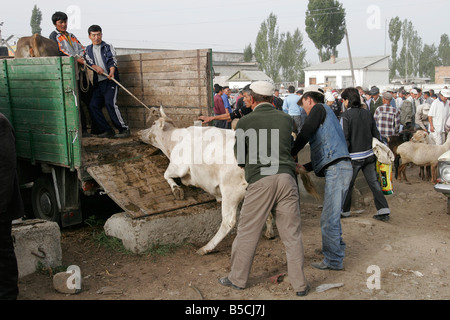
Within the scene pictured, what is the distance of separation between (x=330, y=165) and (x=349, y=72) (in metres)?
45.4

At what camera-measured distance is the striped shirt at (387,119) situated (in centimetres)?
1033

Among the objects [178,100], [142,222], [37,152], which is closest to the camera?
[142,222]

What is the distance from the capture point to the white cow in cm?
539

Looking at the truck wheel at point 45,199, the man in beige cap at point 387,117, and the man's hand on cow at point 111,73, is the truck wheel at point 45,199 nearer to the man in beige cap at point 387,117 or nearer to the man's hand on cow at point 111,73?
the man's hand on cow at point 111,73

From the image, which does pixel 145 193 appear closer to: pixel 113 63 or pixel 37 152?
pixel 37 152

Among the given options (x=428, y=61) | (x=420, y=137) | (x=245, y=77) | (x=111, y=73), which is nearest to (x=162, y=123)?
(x=111, y=73)

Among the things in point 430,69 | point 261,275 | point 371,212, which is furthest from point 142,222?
point 430,69

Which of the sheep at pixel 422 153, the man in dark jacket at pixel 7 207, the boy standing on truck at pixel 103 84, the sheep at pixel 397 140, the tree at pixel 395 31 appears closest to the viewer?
the man in dark jacket at pixel 7 207

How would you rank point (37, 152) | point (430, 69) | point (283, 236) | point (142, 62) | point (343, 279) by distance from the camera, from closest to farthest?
point (283, 236) → point (343, 279) → point (37, 152) → point (142, 62) → point (430, 69)

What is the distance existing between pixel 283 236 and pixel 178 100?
3452mm

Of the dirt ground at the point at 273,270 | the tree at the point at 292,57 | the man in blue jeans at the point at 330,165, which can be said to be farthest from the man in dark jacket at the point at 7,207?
the tree at the point at 292,57

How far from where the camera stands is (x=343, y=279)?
475 cm

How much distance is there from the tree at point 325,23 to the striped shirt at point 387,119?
4654 centimetres

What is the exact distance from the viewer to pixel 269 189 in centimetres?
425
